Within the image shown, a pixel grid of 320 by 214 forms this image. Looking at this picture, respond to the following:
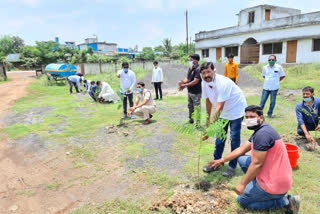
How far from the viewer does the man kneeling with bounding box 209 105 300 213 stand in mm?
2231

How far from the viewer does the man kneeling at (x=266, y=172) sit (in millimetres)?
2231

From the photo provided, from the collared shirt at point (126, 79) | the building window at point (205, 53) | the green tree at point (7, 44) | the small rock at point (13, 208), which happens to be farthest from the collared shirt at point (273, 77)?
the green tree at point (7, 44)

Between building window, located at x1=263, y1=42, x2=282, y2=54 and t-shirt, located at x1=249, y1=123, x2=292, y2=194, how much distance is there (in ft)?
71.4

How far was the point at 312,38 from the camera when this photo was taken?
59.5 ft

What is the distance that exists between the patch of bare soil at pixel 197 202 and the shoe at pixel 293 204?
25.2 inches

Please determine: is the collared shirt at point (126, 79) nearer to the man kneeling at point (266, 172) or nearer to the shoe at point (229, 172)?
the shoe at point (229, 172)

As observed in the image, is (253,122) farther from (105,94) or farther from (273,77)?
(105,94)

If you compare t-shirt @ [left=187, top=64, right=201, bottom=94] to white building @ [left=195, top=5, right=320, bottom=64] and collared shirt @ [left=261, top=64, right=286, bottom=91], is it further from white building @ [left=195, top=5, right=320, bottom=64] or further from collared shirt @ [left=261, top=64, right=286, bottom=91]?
white building @ [left=195, top=5, right=320, bottom=64]

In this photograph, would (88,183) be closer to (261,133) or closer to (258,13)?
(261,133)

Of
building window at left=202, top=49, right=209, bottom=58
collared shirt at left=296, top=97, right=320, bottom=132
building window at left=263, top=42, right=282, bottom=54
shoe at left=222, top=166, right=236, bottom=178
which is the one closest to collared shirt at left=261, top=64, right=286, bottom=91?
collared shirt at left=296, top=97, right=320, bottom=132

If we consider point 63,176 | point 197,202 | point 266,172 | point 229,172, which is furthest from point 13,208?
point 266,172

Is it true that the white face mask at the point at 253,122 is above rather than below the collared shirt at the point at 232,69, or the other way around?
below

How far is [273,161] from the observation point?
228 cm

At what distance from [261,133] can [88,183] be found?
8.51ft
